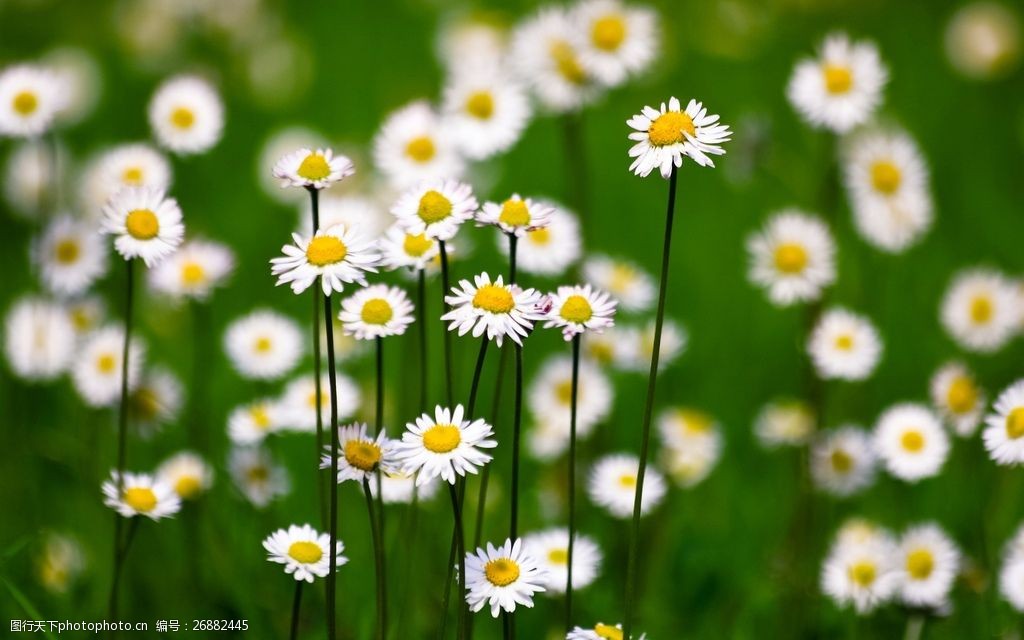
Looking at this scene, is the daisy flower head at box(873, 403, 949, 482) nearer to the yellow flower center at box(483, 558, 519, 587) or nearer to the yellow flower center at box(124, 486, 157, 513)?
the yellow flower center at box(483, 558, 519, 587)

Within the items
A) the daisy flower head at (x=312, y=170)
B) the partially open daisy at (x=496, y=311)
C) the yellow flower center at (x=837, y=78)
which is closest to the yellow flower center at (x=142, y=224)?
the daisy flower head at (x=312, y=170)

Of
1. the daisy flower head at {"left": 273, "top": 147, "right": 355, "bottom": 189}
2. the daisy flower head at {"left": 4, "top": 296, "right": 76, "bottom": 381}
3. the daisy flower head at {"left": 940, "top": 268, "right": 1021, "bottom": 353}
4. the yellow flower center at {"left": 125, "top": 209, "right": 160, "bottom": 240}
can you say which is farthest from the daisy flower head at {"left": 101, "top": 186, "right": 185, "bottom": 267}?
the daisy flower head at {"left": 940, "top": 268, "right": 1021, "bottom": 353}

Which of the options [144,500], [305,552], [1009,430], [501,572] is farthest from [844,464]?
[144,500]

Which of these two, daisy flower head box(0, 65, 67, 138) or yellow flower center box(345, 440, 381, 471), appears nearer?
yellow flower center box(345, 440, 381, 471)

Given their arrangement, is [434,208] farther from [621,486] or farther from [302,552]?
[621,486]

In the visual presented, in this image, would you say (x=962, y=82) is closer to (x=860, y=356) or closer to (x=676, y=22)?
(x=676, y=22)

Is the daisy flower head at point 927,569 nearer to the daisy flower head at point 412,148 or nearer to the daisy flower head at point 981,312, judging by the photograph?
the daisy flower head at point 981,312

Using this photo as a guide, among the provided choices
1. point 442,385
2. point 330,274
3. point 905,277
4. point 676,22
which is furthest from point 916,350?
point 676,22
